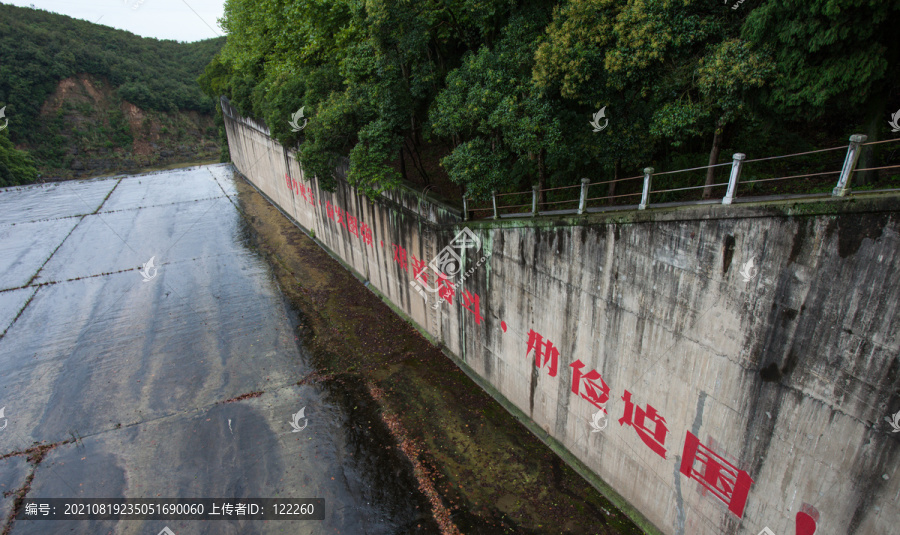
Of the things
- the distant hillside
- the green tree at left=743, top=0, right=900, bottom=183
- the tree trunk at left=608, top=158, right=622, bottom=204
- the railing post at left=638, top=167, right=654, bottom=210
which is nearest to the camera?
the green tree at left=743, top=0, right=900, bottom=183

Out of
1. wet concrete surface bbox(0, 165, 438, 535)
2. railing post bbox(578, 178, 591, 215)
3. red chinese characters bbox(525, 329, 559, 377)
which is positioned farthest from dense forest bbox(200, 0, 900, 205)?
wet concrete surface bbox(0, 165, 438, 535)

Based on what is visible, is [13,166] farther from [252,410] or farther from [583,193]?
[583,193]

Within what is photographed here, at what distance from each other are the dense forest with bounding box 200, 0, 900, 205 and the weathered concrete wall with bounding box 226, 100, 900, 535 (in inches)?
79.3

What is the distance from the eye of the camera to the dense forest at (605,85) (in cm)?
620

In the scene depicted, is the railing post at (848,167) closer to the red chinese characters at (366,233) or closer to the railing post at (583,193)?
the railing post at (583,193)

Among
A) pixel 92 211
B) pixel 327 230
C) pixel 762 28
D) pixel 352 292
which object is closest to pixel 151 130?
pixel 92 211

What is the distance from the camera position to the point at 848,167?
16.7 feet

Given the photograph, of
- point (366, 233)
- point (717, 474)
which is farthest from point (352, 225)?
point (717, 474)

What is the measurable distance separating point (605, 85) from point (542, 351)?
217 inches

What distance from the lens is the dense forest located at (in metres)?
6.20

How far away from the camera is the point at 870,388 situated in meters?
4.91

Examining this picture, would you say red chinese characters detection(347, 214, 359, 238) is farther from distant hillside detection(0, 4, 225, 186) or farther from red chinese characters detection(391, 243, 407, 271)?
distant hillside detection(0, 4, 225, 186)

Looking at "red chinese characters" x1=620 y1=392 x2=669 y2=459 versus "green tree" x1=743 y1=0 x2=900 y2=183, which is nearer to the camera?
"green tree" x1=743 y1=0 x2=900 y2=183

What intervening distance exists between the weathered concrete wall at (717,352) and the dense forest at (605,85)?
2015 millimetres
